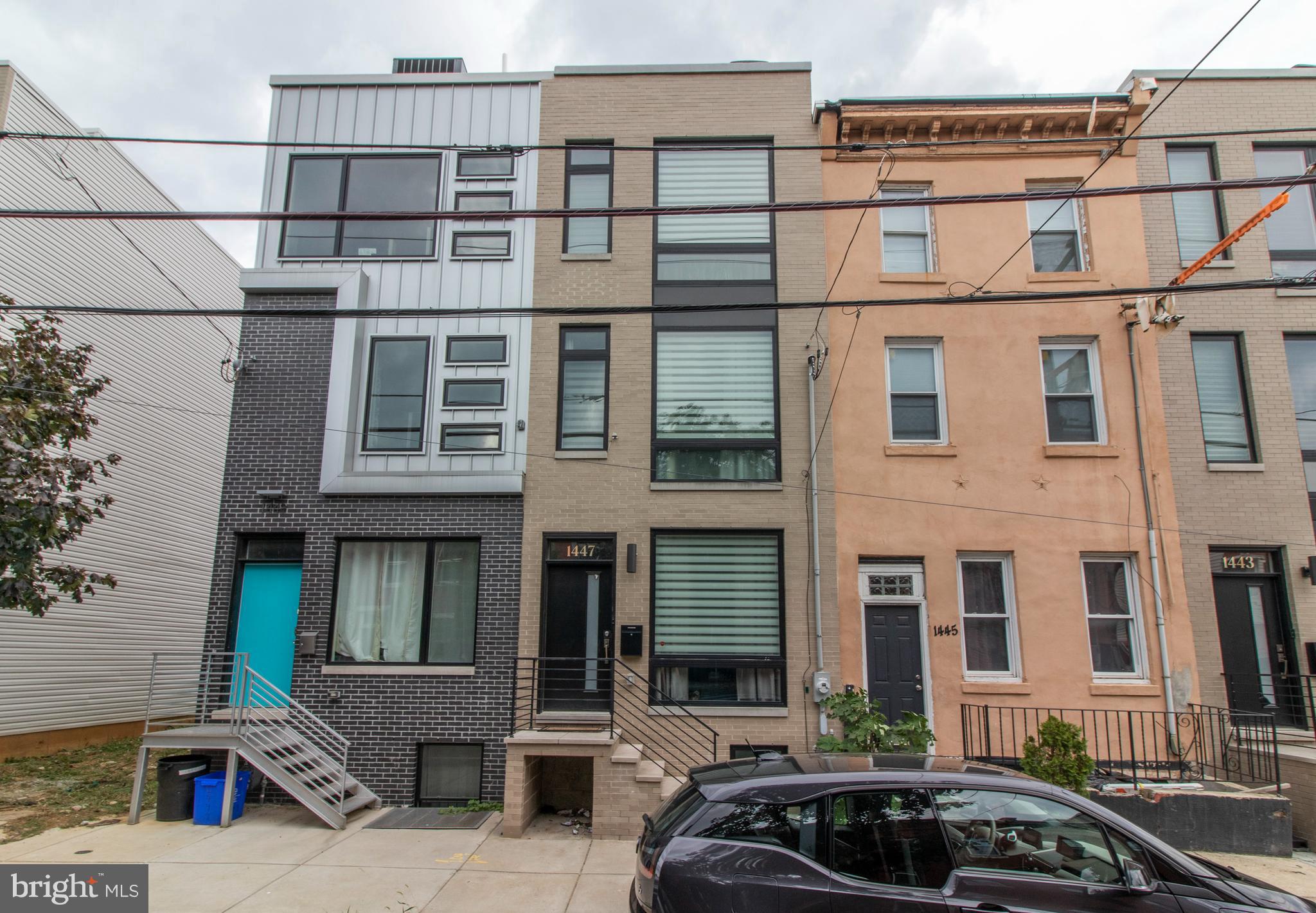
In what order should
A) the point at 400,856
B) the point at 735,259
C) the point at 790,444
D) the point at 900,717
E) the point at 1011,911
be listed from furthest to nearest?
the point at 735,259 → the point at 790,444 → the point at 900,717 → the point at 400,856 → the point at 1011,911

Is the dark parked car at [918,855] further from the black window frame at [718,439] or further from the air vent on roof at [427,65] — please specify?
the air vent on roof at [427,65]

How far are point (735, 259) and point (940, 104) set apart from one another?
391cm

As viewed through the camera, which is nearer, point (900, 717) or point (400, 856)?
point (400, 856)

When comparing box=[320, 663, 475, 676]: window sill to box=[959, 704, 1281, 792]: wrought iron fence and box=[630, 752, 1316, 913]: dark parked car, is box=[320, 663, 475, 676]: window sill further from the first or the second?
box=[959, 704, 1281, 792]: wrought iron fence

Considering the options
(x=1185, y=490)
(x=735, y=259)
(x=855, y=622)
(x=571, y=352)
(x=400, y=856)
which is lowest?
(x=400, y=856)

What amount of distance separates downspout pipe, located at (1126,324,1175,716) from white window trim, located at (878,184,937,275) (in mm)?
3042

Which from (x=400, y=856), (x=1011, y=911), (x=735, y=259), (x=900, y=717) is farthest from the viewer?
(x=735, y=259)

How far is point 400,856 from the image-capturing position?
27.1ft

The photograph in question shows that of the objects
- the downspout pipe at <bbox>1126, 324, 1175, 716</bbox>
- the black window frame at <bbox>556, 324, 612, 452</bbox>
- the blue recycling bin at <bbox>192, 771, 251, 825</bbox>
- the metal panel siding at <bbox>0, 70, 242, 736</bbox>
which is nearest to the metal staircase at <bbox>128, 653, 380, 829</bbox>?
the blue recycling bin at <bbox>192, 771, 251, 825</bbox>

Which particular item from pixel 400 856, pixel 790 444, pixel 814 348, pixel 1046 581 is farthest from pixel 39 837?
Result: pixel 1046 581

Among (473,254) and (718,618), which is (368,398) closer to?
(473,254)

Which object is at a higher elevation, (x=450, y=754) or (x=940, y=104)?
(x=940, y=104)

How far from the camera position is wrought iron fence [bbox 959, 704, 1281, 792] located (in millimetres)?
10039

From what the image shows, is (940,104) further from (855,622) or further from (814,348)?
(855,622)
